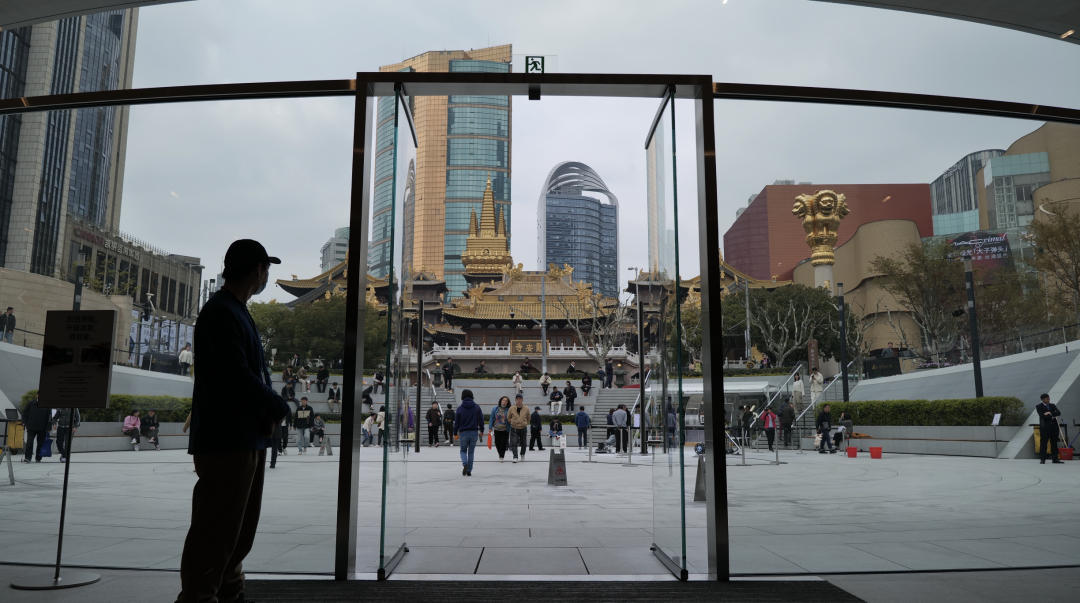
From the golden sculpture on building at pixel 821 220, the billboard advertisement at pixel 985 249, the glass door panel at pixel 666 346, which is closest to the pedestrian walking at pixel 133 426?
the glass door panel at pixel 666 346

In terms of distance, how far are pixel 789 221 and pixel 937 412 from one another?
30192 millimetres

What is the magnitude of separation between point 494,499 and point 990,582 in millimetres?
4888

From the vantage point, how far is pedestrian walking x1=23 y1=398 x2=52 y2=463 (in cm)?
568

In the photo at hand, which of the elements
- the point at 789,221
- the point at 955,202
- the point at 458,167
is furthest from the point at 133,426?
the point at 458,167

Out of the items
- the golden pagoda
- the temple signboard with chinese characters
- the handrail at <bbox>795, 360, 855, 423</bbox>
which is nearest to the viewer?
the handrail at <bbox>795, 360, 855, 423</bbox>

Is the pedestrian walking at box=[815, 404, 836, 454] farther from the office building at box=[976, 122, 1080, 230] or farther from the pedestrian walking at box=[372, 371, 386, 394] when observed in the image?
the pedestrian walking at box=[372, 371, 386, 394]

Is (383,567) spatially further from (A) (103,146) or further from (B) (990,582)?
(A) (103,146)

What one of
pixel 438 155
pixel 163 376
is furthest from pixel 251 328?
pixel 438 155

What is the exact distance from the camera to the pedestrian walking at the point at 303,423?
14.6 feet

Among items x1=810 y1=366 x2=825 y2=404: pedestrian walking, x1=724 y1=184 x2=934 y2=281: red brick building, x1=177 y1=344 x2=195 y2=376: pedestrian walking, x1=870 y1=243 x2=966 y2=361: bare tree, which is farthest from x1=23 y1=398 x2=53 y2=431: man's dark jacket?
x1=724 y1=184 x2=934 y2=281: red brick building

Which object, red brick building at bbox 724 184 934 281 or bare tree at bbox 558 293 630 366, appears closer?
red brick building at bbox 724 184 934 281

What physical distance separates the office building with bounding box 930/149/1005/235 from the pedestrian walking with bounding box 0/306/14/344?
23848mm

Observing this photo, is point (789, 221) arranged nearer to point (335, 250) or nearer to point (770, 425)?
point (770, 425)

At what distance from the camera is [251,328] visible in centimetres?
268
